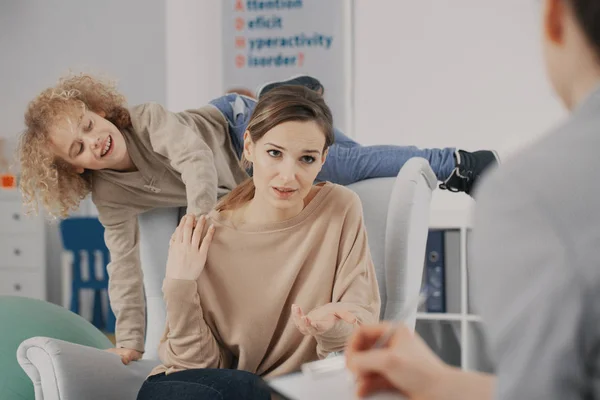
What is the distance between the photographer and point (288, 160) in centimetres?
135

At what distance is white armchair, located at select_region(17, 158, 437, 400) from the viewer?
1.52 meters

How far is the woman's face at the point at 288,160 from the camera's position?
135cm

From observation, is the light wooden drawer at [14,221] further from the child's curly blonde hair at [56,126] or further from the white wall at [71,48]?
the child's curly blonde hair at [56,126]

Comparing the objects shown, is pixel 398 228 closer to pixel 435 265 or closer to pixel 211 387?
pixel 211 387

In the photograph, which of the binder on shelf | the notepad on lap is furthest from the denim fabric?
the notepad on lap

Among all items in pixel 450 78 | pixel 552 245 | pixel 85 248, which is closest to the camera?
pixel 552 245

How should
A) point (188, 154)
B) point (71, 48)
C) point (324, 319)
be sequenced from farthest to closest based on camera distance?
point (71, 48), point (188, 154), point (324, 319)

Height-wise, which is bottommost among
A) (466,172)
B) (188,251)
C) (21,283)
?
(21,283)

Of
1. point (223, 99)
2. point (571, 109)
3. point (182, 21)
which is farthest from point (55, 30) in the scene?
point (571, 109)

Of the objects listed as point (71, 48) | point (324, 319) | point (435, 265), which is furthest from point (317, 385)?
point (71, 48)

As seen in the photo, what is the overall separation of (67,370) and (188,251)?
404 millimetres

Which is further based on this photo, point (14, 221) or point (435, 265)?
point (14, 221)

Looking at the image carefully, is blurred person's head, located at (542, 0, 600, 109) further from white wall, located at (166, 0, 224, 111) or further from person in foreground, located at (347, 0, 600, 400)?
white wall, located at (166, 0, 224, 111)

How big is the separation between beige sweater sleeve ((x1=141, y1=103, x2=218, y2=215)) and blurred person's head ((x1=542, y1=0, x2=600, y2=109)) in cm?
106
